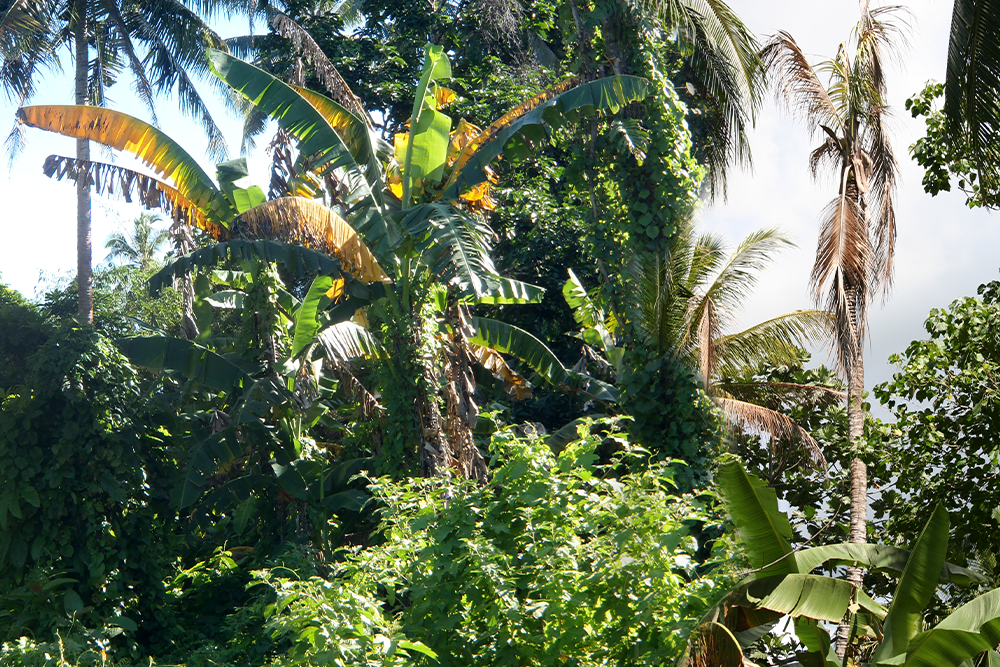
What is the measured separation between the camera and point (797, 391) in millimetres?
12469

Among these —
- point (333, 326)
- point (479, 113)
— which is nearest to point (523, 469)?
point (333, 326)

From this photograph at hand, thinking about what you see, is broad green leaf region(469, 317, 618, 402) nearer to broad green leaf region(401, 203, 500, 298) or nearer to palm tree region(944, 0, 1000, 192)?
broad green leaf region(401, 203, 500, 298)

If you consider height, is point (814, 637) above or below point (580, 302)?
below

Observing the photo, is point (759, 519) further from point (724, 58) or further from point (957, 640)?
point (724, 58)

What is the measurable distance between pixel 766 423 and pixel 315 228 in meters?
6.28

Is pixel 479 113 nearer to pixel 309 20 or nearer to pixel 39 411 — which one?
pixel 309 20

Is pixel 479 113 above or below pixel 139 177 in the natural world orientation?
above

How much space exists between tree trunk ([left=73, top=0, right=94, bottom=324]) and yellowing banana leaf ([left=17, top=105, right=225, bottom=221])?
4.17m

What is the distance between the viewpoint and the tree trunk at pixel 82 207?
15.1 metres

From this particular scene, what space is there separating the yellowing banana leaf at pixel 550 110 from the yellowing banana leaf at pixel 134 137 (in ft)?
10.7

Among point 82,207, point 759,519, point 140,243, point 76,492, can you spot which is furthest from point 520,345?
point 140,243

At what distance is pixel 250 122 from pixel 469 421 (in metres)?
20.4

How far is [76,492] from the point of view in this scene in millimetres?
10719

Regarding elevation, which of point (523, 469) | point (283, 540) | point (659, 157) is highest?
point (659, 157)
